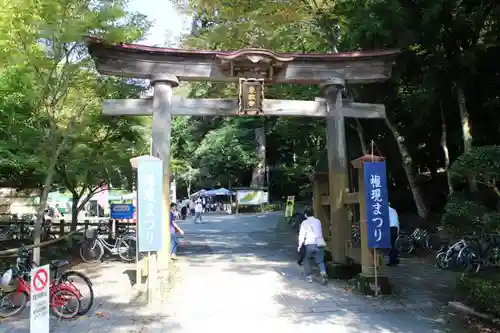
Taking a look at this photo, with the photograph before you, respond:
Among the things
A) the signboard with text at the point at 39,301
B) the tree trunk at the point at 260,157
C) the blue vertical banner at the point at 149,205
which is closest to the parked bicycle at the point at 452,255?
the blue vertical banner at the point at 149,205

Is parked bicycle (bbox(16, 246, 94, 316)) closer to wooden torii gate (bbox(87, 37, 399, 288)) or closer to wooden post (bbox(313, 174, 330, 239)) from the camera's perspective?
wooden torii gate (bbox(87, 37, 399, 288))

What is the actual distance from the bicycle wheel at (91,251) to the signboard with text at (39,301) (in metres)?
7.91

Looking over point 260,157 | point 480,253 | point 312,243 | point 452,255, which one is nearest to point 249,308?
point 312,243

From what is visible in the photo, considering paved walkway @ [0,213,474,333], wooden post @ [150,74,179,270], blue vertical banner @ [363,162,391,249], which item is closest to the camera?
paved walkway @ [0,213,474,333]

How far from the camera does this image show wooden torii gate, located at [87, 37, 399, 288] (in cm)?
1021

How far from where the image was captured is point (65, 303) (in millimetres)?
7230

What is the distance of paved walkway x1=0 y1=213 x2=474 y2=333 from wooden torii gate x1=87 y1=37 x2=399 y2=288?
1.35 m

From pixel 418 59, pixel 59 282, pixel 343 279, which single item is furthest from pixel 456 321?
pixel 418 59

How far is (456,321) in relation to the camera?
22.7 ft

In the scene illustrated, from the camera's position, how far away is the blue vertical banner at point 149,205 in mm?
8227

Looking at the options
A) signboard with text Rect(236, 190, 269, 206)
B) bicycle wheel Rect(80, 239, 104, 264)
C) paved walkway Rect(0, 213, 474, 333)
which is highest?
signboard with text Rect(236, 190, 269, 206)

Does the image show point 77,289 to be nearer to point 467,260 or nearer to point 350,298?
point 350,298

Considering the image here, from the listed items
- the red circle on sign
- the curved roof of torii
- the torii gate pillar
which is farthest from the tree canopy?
the red circle on sign

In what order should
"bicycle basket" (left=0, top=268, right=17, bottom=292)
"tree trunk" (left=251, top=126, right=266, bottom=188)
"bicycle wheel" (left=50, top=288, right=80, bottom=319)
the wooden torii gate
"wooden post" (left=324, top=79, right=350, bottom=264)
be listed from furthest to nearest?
"tree trunk" (left=251, top=126, right=266, bottom=188), "wooden post" (left=324, top=79, right=350, bottom=264), the wooden torii gate, "bicycle basket" (left=0, top=268, right=17, bottom=292), "bicycle wheel" (left=50, top=288, right=80, bottom=319)
